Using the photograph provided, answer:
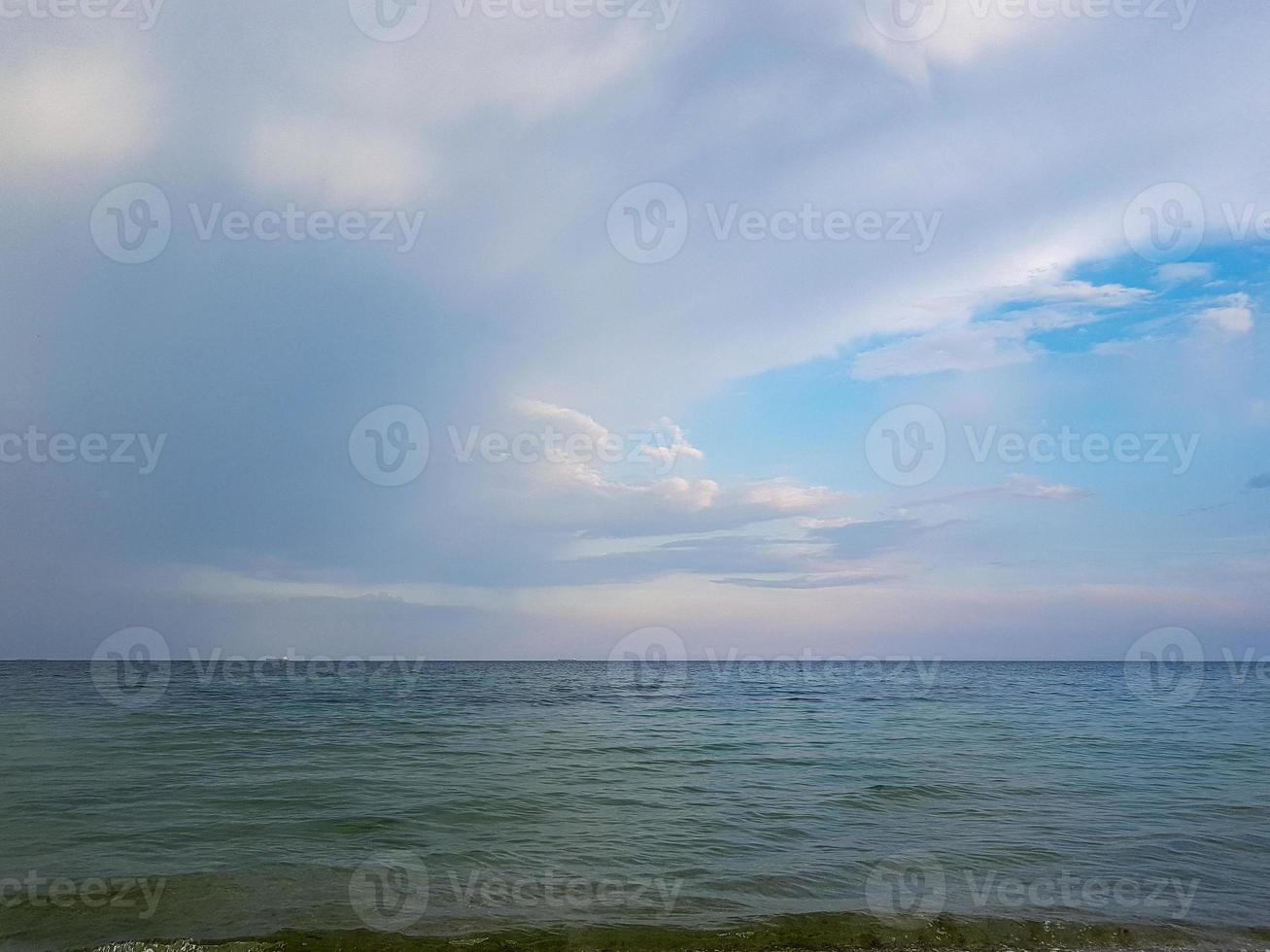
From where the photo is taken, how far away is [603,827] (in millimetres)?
14375

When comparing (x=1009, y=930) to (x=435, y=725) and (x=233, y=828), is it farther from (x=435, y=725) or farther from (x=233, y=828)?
(x=435, y=725)

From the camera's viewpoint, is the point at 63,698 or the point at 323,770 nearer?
the point at 323,770

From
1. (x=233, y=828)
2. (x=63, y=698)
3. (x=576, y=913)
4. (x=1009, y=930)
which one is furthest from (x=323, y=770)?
(x=63, y=698)

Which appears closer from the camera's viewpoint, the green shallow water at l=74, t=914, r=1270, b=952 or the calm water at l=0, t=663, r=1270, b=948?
the green shallow water at l=74, t=914, r=1270, b=952

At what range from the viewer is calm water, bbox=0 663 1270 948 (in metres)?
10.1

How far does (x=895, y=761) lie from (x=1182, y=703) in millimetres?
38109

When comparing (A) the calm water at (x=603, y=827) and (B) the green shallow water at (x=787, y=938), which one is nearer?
(B) the green shallow water at (x=787, y=938)

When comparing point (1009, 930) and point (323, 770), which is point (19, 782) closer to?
point (323, 770)

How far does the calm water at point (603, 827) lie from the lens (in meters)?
10.1

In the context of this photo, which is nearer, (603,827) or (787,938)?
(787,938)

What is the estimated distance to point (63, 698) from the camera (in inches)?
1740

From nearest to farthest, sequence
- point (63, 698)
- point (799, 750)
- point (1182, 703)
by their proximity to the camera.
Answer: point (799, 750)
point (63, 698)
point (1182, 703)

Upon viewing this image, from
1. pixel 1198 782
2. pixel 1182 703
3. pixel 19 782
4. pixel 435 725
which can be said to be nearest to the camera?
pixel 19 782

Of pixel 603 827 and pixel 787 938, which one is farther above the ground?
pixel 787 938
